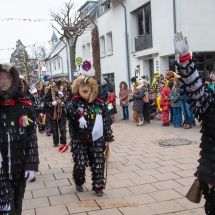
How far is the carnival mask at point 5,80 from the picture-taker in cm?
304

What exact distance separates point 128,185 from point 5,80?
2.62 metres

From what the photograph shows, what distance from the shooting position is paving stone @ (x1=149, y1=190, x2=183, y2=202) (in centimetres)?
416

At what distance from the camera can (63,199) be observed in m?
4.34

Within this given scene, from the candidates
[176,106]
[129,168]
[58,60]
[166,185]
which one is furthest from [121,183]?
[58,60]

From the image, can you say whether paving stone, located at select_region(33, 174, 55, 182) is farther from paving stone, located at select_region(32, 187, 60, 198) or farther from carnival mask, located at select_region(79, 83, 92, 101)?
carnival mask, located at select_region(79, 83, 92, 101)

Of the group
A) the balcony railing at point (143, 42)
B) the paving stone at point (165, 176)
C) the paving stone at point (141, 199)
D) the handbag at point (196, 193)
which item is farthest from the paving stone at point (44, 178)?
the balcony railing at point (143, 42)

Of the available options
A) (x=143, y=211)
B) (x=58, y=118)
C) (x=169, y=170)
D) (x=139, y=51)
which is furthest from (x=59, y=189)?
(x=139, y=51)

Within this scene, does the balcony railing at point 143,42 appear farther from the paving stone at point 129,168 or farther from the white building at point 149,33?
the paving stone at point 129,168

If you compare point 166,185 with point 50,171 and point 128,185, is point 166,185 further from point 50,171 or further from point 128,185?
point 50,171

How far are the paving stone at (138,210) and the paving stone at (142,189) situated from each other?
50 centimetres

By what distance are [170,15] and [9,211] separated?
13.1 metres

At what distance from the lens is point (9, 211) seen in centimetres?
281

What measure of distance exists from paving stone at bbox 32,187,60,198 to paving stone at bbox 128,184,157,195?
1.12 m

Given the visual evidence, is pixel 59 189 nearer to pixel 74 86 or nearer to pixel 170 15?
pixel 74 86
